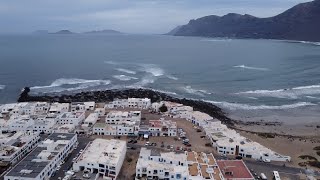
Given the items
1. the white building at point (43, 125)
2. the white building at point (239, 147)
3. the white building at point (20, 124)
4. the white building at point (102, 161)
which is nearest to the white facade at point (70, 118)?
the white building at point (43, 125)

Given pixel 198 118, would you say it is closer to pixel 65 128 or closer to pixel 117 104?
pixel 117 104

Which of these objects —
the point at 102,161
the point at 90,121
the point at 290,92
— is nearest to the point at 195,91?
the point at 290,92

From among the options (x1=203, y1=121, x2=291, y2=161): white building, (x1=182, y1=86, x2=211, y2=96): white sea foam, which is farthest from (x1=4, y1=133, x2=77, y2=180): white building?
(x1=182, y1=86, x2=211, y2=96): white sea foam

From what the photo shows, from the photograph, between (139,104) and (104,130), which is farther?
(139,104)

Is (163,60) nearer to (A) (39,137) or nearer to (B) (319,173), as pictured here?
(A) (39,137)

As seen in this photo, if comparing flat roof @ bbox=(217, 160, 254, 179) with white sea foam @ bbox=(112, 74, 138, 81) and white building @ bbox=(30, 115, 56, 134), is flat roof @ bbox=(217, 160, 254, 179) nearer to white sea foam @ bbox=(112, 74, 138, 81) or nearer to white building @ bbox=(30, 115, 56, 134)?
white building @ bbox=(30, 115, 56, 134)

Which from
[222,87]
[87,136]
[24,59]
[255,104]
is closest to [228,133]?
[87,136]
